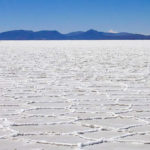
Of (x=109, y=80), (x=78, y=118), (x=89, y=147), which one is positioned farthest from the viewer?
(x=109, y=80)

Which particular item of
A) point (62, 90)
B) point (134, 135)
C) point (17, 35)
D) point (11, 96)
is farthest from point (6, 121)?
point (17, 35)

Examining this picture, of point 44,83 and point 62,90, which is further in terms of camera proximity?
point 44,83

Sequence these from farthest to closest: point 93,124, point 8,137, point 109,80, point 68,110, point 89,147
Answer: point 109,80, point 68,110, point 93,124, point 8,137, point 89,147

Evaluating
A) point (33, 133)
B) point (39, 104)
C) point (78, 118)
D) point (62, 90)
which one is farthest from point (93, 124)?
point (62, 90)

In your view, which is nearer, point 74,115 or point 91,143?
point 91,143

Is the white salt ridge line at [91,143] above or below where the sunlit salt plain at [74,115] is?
above

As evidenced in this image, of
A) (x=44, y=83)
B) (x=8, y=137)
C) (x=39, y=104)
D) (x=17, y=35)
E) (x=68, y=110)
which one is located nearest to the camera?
(x=8, y=137)

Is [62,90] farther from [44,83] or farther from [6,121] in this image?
[6,121]

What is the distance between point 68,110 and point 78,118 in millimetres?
406

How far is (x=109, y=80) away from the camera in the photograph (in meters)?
6.38

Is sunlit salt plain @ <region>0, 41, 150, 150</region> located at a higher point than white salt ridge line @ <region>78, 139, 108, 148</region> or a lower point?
lower

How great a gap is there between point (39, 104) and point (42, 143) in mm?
1556

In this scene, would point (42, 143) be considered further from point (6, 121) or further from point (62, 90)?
point (62, 90)

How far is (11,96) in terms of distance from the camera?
15.0ft
